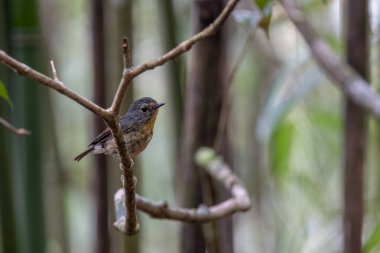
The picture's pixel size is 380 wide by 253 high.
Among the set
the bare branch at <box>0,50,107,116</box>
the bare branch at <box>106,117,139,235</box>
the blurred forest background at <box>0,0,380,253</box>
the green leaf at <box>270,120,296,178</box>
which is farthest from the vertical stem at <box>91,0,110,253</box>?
the bare branch at <box>0,50,107,116</box>

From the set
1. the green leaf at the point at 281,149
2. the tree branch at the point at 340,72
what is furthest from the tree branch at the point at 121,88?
the green leaf at the point at 281,149

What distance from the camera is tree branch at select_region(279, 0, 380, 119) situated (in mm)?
1854

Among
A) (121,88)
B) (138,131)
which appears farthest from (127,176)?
(138,131)

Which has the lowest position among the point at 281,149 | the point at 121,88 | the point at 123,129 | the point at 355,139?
the point at 281,149

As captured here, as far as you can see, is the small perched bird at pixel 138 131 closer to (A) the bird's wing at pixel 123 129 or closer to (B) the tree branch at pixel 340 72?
(A) the bird's wing at pixel 123 129

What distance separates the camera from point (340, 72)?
1981mm

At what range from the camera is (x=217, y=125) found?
2.21 m

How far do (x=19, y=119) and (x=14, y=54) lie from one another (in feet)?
0.64

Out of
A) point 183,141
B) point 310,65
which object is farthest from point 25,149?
point 310,65

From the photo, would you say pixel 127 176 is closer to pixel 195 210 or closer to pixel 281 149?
pixel 195 210

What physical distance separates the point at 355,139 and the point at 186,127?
1.67 ft

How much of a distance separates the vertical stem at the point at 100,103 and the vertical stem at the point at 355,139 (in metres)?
0.72

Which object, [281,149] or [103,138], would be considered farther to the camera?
[281,149]

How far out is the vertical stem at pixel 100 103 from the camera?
2164 mm
